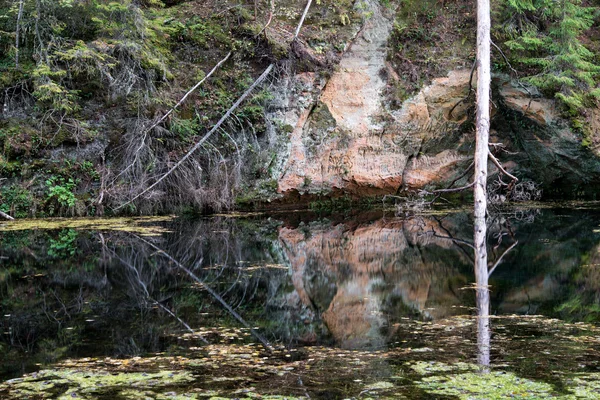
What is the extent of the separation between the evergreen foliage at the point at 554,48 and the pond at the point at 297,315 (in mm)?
5819

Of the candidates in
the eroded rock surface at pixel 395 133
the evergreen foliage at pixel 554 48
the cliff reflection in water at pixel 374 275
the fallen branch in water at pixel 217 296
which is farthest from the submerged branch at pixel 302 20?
the fallen branch in water at pixel 217 296

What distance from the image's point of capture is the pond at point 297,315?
4.23 m

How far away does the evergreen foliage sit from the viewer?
15469 millimetres

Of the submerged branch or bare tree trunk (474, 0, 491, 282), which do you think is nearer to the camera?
bare tree trunk (474, 0, 491, 282)

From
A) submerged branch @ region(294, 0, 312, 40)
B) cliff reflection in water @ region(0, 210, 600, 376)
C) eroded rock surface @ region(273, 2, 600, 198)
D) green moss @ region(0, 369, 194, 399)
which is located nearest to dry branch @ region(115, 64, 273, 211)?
eroded rock surface @ region(273, 2, 600, 198)

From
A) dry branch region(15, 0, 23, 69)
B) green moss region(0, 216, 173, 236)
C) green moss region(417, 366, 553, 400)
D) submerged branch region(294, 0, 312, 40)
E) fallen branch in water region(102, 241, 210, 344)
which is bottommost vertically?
green moss region(417, 366, 553, 400)

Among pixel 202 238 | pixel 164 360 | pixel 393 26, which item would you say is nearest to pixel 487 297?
pixel 164 360

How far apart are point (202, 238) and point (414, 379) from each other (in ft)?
24.9

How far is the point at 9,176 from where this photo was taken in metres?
14.0

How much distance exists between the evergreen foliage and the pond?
5.82 meters

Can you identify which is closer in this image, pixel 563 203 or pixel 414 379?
pixel 414 379

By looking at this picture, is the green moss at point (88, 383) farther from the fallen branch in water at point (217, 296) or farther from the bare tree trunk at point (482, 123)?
the bare tree trunk at point (482, 123)

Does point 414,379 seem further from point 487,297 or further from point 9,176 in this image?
point 9,176

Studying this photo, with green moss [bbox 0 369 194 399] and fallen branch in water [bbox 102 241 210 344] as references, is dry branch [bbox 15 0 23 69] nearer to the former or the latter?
fallen branch in water [bbox 102 241 210 344]
